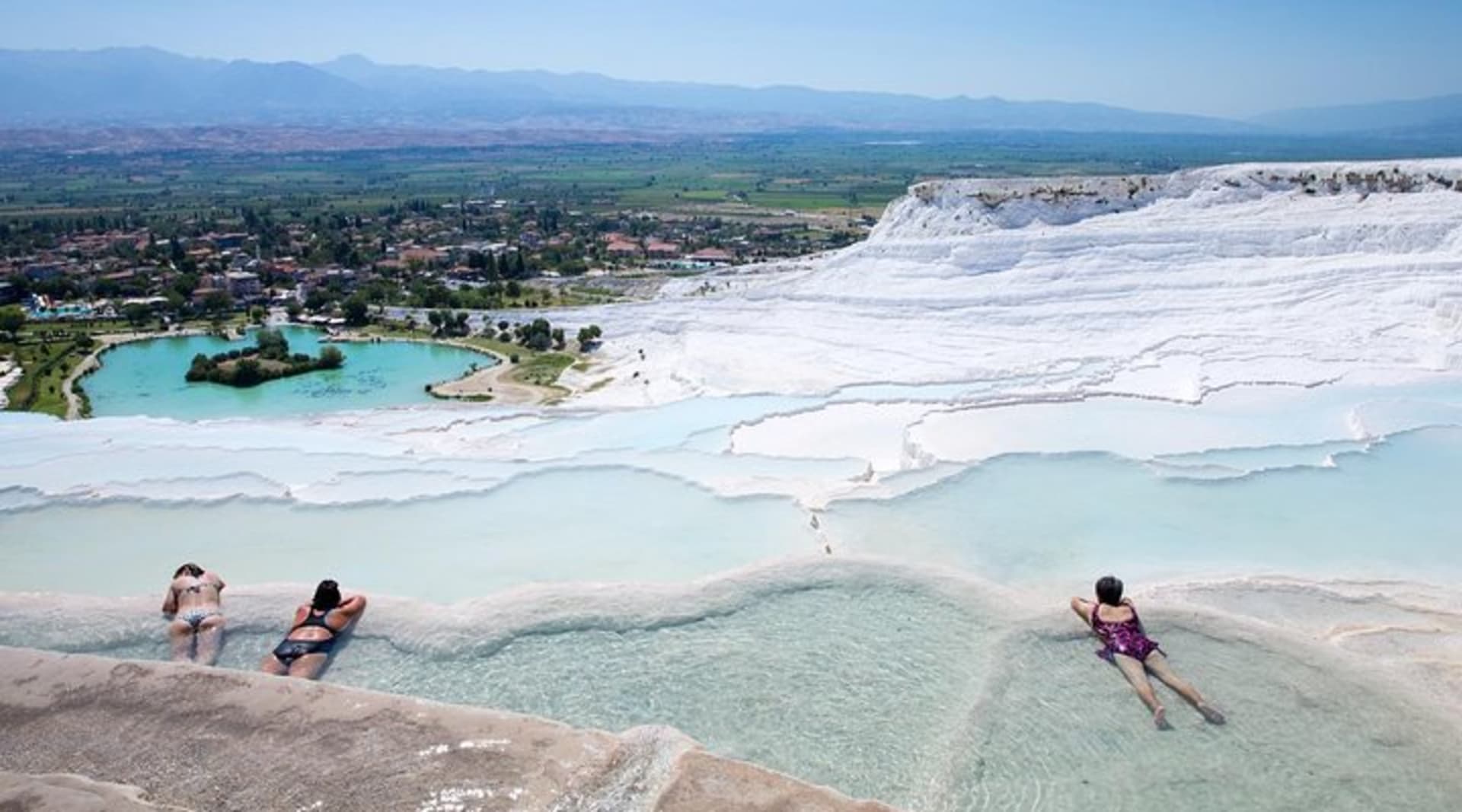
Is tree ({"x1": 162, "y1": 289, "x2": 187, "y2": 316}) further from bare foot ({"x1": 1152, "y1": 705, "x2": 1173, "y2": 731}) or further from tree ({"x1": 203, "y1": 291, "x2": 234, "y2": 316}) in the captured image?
bare foot ({"x1": 1152, "y1": 705, "x2": 1173, "y2": 731})

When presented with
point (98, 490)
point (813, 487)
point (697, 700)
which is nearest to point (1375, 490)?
point (813, 487)

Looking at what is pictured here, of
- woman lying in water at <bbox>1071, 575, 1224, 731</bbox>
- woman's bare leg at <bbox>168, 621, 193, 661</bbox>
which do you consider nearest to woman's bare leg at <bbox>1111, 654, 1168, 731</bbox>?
woman lying in water at <bbox>1071, 575, 1224, 731</bbox>

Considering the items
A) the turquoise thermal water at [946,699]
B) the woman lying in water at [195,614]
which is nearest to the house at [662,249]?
the woman lying in water at [195,614]

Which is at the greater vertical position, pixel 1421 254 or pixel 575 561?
pixel 1421 254

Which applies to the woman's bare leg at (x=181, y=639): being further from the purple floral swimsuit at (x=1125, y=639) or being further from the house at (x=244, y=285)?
the house at (x=244, y=285)

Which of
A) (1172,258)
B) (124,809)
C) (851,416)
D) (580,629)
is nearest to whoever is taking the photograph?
(124,809)

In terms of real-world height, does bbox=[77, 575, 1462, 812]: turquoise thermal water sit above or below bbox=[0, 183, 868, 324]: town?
above

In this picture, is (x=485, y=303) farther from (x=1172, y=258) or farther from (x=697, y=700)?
(x=697, y=700)
